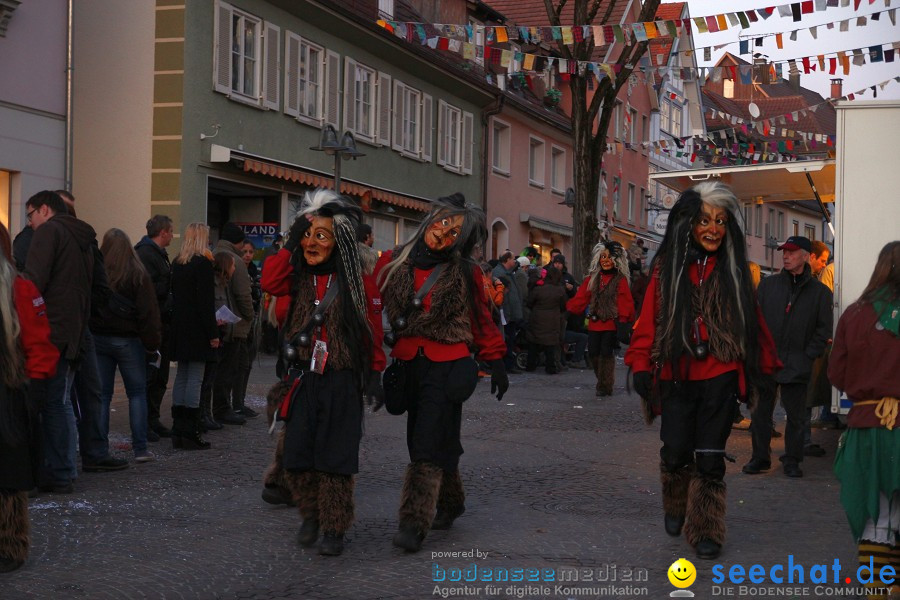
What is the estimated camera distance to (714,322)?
21.8 ft

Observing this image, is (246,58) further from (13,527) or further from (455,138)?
(13,527)

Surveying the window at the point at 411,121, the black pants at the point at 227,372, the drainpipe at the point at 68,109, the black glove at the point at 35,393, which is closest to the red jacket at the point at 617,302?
the black pants at the point at 227,372

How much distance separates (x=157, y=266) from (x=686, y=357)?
5.34 metres

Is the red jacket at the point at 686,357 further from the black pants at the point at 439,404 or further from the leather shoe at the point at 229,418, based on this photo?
the leather shoe at the point at 229,418

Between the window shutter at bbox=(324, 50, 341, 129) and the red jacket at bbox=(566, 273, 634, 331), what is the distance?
34.8ft

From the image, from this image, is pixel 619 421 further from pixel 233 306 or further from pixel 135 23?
pixel 135 23

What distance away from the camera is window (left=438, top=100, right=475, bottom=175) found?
31.2 m

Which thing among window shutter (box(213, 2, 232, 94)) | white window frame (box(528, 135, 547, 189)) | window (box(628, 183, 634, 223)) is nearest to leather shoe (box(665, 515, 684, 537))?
window shutter (box(213, 2, 232, 94))

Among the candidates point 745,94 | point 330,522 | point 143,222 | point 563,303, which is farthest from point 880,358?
point 745,94

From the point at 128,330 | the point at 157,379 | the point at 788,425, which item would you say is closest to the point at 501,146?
the point at 157,379

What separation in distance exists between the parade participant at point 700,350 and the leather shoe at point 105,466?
4310mm

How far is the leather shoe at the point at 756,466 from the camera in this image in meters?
9.73

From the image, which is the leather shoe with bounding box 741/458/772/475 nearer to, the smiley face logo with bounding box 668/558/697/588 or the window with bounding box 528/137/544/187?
the smiley face logo with bounding box 668/558/697/588

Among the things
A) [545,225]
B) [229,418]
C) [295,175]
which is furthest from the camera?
→ [545,225]
